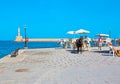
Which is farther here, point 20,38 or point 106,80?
point 20,38

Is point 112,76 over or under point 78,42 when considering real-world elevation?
under

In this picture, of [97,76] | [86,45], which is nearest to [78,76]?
[97,76]

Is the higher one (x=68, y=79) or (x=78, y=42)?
(x=78, y=42)

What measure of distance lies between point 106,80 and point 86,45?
72.5ft

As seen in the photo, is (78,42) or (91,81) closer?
(91,81)

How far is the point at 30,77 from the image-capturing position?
42.9ft

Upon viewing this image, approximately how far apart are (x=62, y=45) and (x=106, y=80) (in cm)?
2798

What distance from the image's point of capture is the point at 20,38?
163 meters

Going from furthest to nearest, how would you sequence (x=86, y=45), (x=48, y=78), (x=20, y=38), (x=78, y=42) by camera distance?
(x=20, y=38), (x=86, y=45), (x=78, y=42), (x=48, y=78)

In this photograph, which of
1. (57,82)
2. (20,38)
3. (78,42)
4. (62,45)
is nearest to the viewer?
(57,82)

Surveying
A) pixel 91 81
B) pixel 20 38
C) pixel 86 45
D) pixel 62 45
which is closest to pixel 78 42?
pixel 86 45

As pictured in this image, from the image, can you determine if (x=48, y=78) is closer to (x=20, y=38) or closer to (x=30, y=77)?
(x=30, y=77)

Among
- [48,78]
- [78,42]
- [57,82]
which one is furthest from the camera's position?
[78,42]

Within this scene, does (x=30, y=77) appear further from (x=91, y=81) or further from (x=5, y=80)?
(x=91, y=81)
